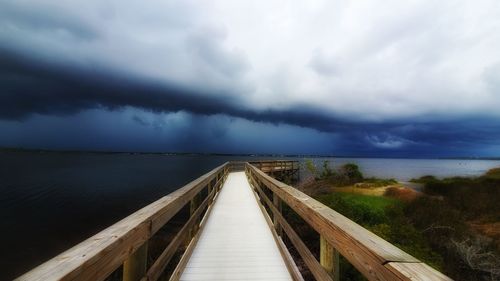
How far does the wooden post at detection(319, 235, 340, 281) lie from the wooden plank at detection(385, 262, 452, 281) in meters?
0.83

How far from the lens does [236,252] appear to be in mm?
4379

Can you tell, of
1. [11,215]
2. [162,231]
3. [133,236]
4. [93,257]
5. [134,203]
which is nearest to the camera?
[93,257]

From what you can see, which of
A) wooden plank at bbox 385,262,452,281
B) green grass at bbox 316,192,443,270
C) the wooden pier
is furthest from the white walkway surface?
green grass at bbox 316,192,443,270

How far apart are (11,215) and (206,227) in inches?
936

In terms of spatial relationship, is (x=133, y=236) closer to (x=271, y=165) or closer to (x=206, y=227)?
(x=206, y=227)

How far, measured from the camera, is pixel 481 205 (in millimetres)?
12539

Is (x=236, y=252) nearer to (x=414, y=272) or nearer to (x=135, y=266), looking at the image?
(x=135, y=266)

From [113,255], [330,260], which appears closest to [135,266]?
[113,255]

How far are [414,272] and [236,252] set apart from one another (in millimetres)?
3620

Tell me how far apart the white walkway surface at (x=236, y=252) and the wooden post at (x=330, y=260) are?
1.50 meters

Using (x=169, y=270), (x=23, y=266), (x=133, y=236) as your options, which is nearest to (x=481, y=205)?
(x=169, y=270)

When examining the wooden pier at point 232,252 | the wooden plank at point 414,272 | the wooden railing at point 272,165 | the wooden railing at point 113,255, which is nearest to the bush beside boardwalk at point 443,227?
the wooden pier at point 232,252

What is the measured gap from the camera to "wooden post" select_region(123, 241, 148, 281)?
2.01m

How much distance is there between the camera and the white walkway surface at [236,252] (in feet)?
11.6
